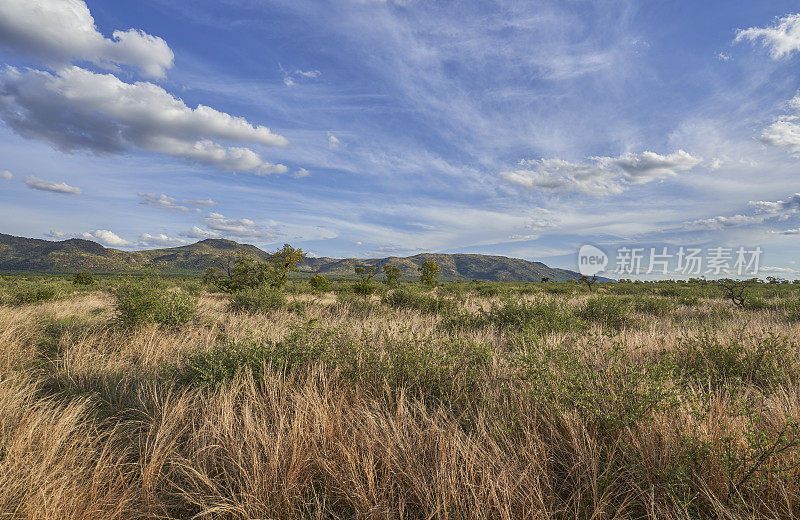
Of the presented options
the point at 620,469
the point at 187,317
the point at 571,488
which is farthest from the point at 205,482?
the point at 187,317

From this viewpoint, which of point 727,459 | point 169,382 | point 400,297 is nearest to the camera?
point 727,459

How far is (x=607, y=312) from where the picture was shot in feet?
36.3

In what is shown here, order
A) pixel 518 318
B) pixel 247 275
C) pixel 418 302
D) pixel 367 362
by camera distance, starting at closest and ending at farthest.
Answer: pixel 367 362
pixel 518 318
pixel 418 302
pixel 247 275

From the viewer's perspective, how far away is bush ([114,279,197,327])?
860cm

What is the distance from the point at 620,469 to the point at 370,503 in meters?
2.00

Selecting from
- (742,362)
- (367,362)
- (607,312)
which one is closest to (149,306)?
(367,362)

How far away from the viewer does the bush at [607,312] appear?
34.7 ft

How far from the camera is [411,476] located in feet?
8.66

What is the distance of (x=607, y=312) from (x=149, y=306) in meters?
13.0

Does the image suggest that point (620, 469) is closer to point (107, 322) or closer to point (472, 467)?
point (472, 467)

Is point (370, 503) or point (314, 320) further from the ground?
point (314, 320)

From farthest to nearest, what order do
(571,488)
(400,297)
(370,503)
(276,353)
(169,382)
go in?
(400,297) < (276,353) < (169,382) < (571,488) < (370,503)

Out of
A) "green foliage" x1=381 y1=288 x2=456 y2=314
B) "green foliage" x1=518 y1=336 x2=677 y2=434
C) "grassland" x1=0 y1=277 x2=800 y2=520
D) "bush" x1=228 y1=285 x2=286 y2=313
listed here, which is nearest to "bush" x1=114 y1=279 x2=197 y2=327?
"bush" x1=228 y1=285 x2=286 y2=313

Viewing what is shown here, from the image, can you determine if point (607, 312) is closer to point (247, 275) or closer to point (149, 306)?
point (149, 306)
